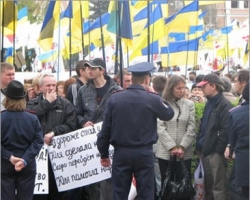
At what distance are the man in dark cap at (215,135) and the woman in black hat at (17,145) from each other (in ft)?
7.49

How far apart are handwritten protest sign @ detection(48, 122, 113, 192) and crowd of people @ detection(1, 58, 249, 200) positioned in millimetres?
120

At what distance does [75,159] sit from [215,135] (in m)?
1.85

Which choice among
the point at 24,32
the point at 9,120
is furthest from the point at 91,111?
the point at 24,32

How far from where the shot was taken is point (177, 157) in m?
8.77

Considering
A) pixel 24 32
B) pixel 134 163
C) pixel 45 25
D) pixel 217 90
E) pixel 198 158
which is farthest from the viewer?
pixel 24 32

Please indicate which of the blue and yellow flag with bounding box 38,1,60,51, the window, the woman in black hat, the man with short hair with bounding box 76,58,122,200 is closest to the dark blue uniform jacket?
the woman in black hat

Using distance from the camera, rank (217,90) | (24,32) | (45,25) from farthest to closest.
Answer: (24,32) < (45,25) < (217,90)

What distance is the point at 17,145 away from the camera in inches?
288

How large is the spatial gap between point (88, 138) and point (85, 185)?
0.63 metres

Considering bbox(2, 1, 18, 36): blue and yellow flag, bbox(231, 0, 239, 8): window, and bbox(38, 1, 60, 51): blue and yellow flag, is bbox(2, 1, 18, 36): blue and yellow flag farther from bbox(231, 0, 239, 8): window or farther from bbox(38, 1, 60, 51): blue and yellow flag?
bbox(231, 0, 239, 8): window

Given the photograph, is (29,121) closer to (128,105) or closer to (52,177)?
(128,105)

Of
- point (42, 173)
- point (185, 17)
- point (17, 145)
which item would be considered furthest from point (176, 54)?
point (17, 145)

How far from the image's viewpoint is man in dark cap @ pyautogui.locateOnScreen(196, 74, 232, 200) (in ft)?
27.8

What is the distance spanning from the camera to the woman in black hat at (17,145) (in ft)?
23.9
